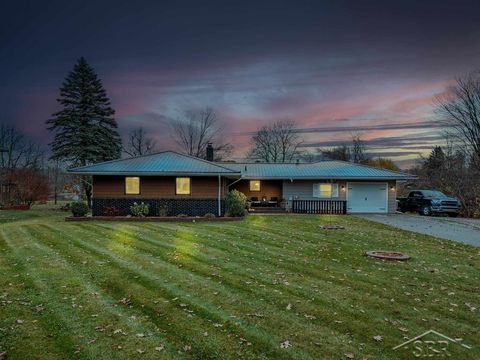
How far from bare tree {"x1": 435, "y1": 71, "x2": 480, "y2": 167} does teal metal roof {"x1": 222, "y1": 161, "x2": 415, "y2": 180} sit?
11.0 m

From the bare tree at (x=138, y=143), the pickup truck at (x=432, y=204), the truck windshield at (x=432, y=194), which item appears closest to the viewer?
the pickup truck at (x=432, y=204)

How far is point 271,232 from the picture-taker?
13266 mm

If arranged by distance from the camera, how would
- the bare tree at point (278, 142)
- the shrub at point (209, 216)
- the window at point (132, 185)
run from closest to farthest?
the shrub at point (209, 216), the window at point (132, 185), the bare tree at point (278, 142)

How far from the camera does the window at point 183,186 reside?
19906 millimetres

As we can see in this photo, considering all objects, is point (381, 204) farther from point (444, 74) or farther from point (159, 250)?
point (159, 250)

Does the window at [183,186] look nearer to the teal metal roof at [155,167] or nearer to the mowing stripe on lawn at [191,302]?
the teal metal roof at [155,167]

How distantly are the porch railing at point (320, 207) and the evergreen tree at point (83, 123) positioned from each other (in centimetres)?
1764

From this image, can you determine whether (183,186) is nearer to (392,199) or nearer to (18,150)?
(392,199)

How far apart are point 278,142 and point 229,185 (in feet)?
96.8

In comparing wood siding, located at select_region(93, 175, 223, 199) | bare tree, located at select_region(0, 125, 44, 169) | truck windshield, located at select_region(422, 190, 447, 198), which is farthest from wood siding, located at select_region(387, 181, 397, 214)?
bare tree, located at select_region(0, 125, 44, 169)

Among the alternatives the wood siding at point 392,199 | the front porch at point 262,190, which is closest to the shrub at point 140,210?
the front porch at point 262,190

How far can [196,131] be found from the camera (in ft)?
159

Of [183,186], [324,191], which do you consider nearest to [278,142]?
[324,191]

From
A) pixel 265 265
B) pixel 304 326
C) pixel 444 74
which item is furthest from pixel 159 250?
pixel 444 74
